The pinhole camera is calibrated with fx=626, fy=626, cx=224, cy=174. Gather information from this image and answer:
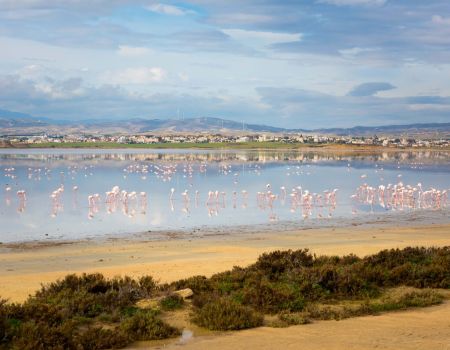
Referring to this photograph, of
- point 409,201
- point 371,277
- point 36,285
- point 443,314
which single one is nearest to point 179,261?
point 36,285

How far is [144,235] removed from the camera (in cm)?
2172

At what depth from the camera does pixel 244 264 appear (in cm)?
1490

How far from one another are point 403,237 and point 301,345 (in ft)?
45.1

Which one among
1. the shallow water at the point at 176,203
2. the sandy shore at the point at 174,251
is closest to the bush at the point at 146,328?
the sandy shore at the point at 174,251

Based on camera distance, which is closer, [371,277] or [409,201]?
[371,277]

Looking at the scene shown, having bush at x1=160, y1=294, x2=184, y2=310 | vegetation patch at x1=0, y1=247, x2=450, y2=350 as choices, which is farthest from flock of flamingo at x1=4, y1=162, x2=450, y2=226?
bush at x1=160, y1=294, x2=184, y2=310

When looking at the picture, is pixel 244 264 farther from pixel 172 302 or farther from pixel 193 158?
pixel 193 158

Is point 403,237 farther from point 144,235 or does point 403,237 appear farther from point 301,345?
point 301,345

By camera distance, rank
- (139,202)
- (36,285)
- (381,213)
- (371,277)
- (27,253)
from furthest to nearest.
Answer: (139,202) < (381,213) < (27,253) < (36,285) < (371,277)

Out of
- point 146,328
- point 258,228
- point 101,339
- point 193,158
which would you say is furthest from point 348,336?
point 193,158

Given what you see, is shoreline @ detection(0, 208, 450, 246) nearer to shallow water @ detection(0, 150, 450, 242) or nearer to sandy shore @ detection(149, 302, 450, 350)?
shallow water @ detection(0, 150, 450, 242)

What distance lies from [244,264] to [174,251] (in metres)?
3.59

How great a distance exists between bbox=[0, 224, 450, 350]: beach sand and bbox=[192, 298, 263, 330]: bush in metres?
0.17

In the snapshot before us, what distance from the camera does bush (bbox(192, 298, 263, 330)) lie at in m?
8.98
